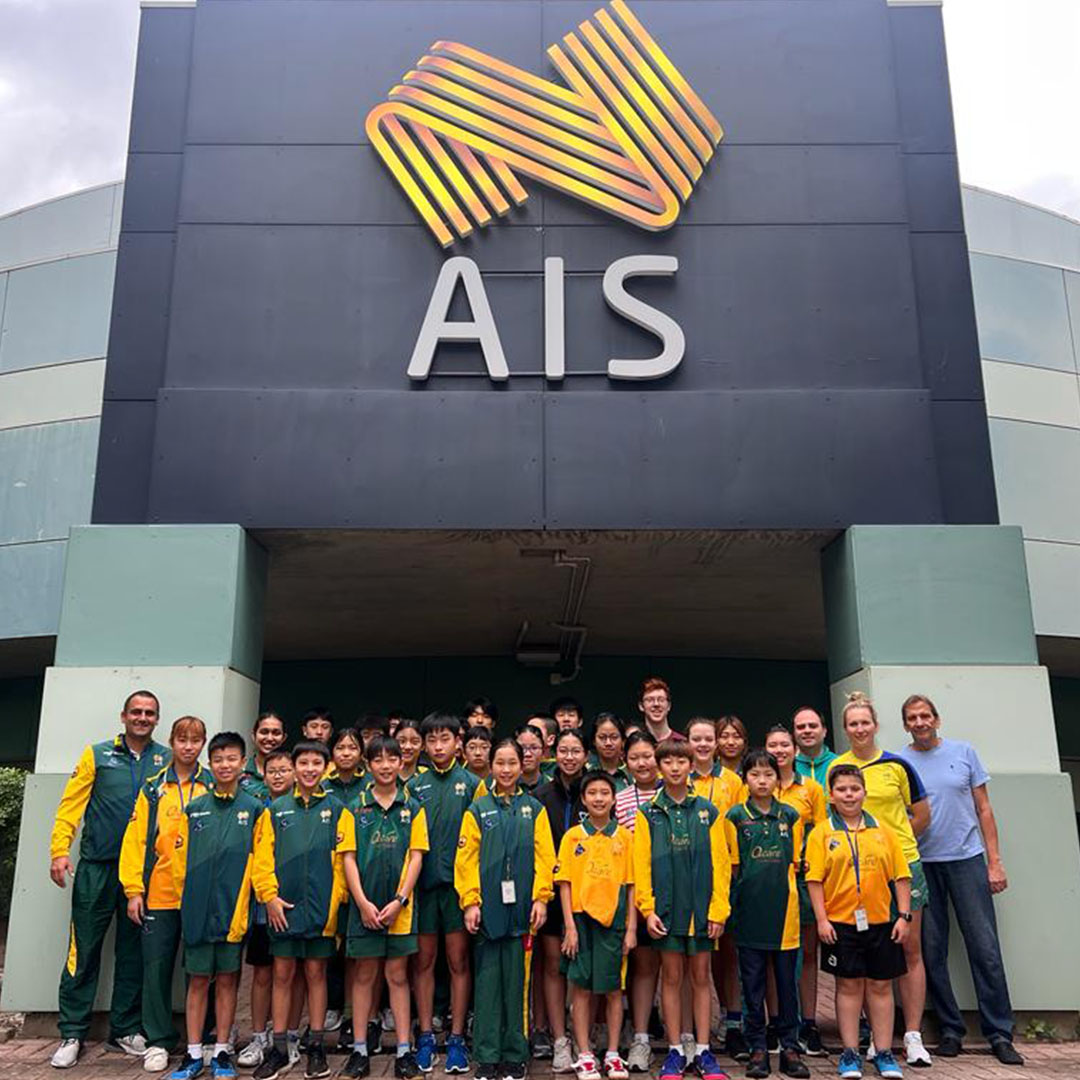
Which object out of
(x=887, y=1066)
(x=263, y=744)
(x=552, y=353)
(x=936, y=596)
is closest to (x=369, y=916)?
Result: (x=263, y=744)

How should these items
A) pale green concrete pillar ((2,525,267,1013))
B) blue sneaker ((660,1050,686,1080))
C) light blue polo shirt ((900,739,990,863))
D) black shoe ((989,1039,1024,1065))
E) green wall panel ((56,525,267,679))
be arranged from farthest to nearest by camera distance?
green wall panel ((56,525,267,679)), pale green concrete pillar ((2,525,267,1013)), light blue polo shirt ((900,739,990,863)), black shoe ((989,1039,1024,1065)), blue sneaker ((660,1050,686,1080))

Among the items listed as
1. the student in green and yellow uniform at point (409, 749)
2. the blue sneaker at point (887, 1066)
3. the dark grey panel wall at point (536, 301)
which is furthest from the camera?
the dark grey panel wall at point (536, 301)

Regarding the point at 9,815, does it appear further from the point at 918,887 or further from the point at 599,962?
the point at 918,887

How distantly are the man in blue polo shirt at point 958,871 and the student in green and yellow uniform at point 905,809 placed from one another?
0.13m

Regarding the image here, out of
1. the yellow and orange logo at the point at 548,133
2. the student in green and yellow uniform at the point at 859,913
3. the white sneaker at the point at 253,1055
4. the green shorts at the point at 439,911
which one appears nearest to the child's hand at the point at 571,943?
the green shorts at the point at 439,911

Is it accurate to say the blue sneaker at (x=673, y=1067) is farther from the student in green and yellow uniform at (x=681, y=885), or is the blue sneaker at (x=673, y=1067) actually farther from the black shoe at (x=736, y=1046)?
the black shoe at (x=736, y=1046)

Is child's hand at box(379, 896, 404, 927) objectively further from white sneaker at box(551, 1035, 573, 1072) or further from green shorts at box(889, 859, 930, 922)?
green shorts at box(889, 859, 930, 922)

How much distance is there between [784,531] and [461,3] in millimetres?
4532

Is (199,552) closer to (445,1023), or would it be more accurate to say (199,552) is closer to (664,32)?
(445,1023)

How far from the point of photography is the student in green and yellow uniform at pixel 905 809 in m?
5.34

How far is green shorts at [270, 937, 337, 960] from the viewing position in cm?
510

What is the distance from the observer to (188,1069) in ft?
16.2

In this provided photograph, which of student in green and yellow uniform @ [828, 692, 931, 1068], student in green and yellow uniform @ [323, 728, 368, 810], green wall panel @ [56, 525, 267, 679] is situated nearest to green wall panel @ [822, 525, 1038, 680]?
student in green and yellow uniform @ [828, 692, 931, 1068]

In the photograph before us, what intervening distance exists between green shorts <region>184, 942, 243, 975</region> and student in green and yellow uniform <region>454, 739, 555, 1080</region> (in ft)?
3.78
